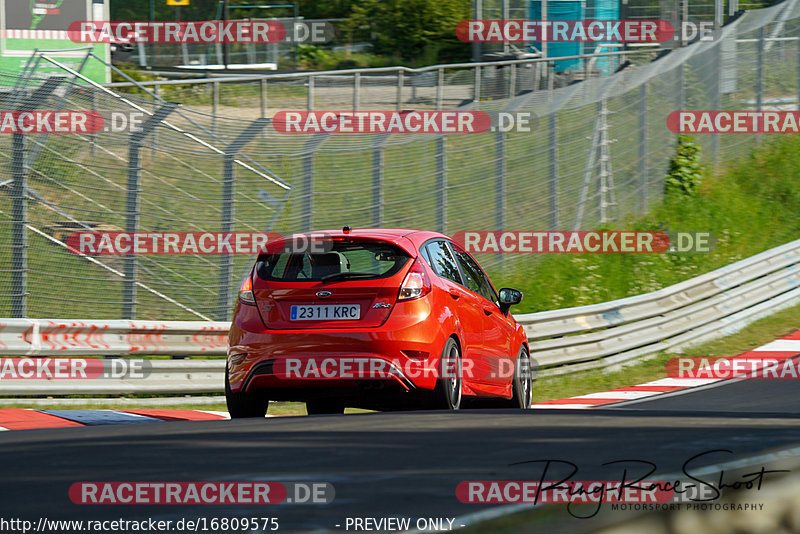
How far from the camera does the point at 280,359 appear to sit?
7.85 metres

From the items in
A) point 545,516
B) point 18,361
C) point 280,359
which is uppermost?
point 545,516

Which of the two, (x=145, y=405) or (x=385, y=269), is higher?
(x=385, y=269)

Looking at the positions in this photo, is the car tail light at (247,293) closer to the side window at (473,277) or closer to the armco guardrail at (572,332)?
the side window at (473,277)

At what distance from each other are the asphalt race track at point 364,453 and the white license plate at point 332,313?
1.68m

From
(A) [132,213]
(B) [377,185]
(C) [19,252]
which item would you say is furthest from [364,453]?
(B) [377,185]

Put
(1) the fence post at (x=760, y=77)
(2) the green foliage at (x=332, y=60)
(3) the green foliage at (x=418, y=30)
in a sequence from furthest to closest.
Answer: (3) the green foliage at (x=418, y=30)
(2) the green foliage at (x=332, y=60)
(1) the fence post at (x=760, y=77)

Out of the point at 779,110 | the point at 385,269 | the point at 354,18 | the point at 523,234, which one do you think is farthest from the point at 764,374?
the point at 354,18

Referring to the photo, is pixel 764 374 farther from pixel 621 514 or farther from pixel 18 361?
pixel 621 514

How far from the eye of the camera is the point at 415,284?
315 inches

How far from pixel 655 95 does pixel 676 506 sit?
767 inches

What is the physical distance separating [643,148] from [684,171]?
180 cm

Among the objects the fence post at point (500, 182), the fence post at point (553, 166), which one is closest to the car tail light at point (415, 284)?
the fence post at point (500, 182)

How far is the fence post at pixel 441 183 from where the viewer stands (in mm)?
15797

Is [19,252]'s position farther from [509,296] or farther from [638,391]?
[638,391]
